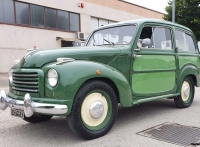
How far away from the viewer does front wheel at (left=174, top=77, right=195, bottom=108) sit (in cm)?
518

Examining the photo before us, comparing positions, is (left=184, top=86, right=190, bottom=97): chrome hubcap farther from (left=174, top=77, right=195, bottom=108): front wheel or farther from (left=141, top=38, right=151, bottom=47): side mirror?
(left=141, top=38, right=151, bottom=47): side mirror

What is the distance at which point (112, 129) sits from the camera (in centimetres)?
378

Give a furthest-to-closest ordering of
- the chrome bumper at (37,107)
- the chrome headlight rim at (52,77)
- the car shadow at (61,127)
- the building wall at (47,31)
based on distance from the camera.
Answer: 1. the building wall at (47,31)
2. the car shadow at (61,127)
3. the chrome headlight rim at (52,77)
4. the chrome bumper at (37,107)

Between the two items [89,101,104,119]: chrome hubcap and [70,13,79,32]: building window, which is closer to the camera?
[89,101,104,119]: chrome hubcap

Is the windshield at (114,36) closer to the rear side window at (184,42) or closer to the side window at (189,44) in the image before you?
the rear side window at (184,42)

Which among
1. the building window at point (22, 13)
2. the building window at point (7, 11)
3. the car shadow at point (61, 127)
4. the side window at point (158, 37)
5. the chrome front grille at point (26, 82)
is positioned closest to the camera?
the chrome front grille at point (26, 82)

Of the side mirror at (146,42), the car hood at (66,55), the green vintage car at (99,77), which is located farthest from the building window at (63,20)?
the car hood at (66,55)

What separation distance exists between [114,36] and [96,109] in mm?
1760

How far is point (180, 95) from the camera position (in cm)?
512

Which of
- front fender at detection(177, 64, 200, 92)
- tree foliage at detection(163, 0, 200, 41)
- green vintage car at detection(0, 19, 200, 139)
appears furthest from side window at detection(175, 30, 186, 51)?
tree foliage at detection(163, 0, 200, 41)

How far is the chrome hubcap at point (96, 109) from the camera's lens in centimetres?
331

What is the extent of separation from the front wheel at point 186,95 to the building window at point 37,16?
39.8 feet

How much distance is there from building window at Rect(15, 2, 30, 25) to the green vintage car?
10781mm

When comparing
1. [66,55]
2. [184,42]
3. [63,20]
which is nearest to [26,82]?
[66,55]
